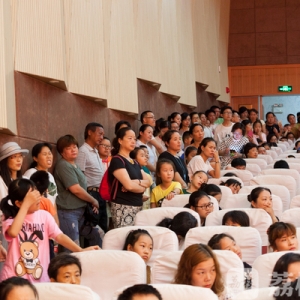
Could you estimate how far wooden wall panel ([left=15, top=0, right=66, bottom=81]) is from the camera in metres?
7.83

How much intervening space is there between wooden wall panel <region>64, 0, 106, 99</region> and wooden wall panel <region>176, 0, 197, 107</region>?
527 centimetres

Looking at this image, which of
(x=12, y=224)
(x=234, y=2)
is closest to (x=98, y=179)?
(x=12, y=224)

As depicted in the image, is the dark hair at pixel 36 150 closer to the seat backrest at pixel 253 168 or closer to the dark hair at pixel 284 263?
the dark hair at pixel 284 263

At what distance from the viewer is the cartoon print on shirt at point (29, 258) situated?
218 inches

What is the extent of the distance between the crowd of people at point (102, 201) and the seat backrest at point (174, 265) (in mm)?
166

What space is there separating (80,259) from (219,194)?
121 inches

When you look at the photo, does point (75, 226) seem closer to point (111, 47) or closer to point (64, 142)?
point (64, 142)

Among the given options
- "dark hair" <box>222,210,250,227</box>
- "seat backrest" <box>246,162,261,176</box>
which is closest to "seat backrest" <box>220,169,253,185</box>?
"seat backrest" <box>246,162,261,176</box>

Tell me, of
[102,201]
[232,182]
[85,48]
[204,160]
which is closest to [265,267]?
[232,182]

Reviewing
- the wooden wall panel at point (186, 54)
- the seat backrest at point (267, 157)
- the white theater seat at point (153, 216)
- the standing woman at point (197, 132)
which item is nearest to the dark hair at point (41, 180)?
the white theater seat at point (153, 216)

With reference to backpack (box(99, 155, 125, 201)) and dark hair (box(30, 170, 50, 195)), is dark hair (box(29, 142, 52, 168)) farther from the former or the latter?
dark hair (box(30, 170, 50, 195))

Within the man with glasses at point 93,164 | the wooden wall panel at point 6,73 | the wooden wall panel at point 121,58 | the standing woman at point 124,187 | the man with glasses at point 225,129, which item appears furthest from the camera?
the man with glasses at point 225,129

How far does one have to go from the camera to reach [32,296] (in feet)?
13.2

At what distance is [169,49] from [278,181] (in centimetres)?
593
